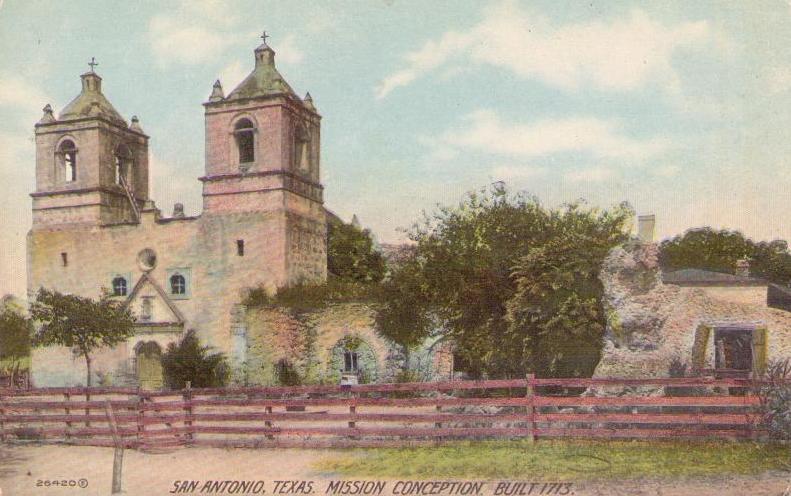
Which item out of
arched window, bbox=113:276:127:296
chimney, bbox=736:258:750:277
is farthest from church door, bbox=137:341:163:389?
chimney, bbox=736:258:750:277

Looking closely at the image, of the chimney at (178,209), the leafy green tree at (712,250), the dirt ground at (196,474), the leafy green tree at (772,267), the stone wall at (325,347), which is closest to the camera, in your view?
the dirt ground at (196,474)

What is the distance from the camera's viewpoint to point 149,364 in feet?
82.6

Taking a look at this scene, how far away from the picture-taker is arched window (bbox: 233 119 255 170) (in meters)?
26.7

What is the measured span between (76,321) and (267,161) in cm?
870

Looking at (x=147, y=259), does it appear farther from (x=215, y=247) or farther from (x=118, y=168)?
(x=118, y=168)

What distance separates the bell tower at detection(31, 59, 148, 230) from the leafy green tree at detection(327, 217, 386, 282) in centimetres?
953

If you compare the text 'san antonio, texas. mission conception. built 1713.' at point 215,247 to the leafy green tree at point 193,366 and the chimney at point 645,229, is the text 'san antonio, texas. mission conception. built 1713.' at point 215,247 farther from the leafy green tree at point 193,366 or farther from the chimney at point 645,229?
the leafy green tree at point 193,366

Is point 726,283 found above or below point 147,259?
below

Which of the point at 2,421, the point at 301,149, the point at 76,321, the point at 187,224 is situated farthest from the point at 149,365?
the point at 2,421

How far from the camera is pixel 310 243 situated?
27.7m

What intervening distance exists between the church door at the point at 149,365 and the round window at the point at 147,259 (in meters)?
2.68

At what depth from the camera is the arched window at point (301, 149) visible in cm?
2703

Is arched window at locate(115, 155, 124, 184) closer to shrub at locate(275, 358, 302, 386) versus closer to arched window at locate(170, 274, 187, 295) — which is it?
arched window at locate(170, 274, 187, 295)

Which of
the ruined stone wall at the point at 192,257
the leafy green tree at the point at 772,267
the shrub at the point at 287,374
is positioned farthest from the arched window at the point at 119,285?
the leafy green tree at the point at 772,267
